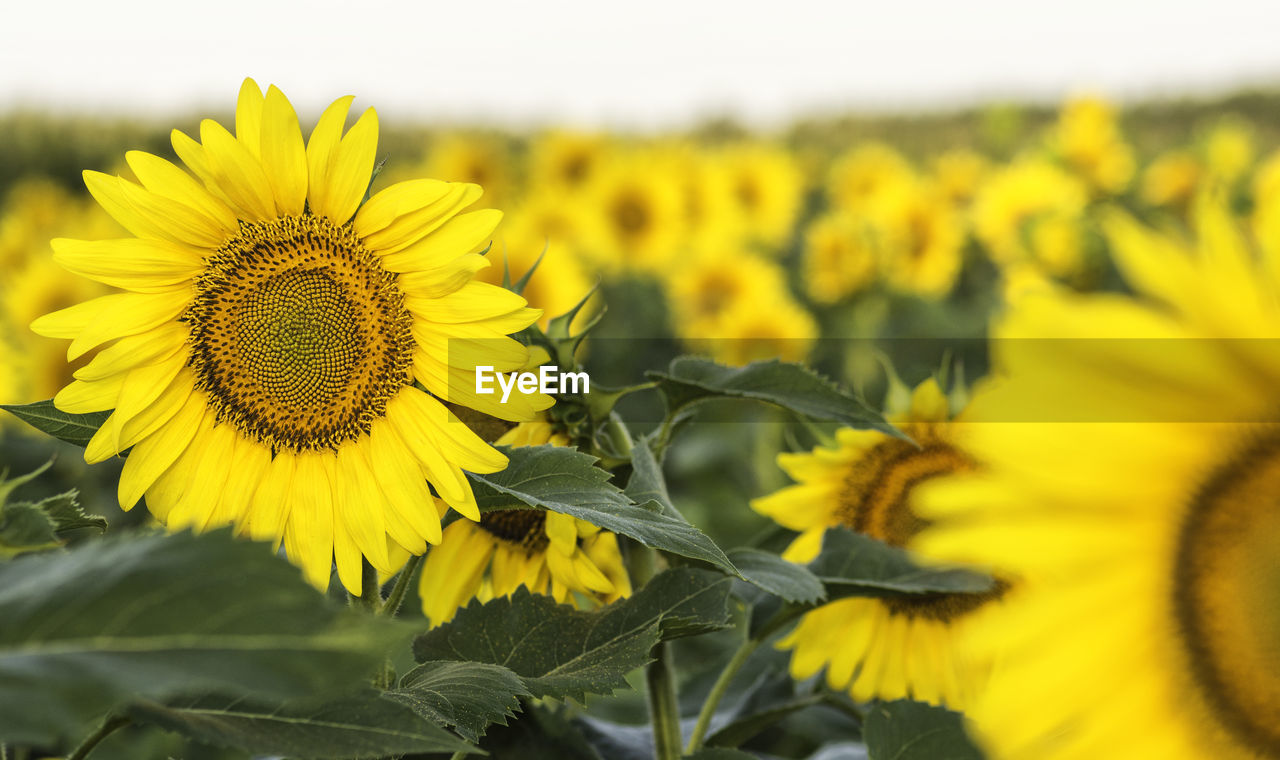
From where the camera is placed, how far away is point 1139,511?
21.6 inches

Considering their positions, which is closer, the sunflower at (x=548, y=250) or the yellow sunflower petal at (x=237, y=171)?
the yellow sunflower petal at (x=237, y=171)

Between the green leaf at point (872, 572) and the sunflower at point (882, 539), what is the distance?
4.8 inches

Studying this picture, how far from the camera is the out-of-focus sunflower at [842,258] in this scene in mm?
4102

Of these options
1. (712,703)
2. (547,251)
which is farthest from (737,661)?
(547,251)

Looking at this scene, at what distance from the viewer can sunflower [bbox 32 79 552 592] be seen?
814 millimetres

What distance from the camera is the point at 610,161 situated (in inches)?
182

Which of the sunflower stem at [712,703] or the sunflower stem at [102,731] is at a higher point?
the sunflower stem at [102,731]

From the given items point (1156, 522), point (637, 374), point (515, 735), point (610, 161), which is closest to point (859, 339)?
point (637, 374)

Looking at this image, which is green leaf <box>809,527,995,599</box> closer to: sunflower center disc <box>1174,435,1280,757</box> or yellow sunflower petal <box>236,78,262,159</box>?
sunflower center disc <box>1174,435,1280,757</box>

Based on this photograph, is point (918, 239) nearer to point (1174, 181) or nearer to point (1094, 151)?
point (1094, 151)

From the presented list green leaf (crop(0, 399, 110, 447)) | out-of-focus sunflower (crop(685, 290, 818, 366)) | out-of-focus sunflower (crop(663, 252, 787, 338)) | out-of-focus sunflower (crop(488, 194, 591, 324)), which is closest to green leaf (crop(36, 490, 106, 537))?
green leaf (crop(0, 399, 110, 447))

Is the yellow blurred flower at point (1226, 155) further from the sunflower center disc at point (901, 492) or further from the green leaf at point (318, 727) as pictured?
the green leaf at point (318, 727)
